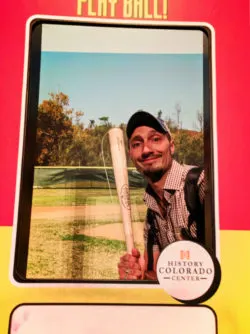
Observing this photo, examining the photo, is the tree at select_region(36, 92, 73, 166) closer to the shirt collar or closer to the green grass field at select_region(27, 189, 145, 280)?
the green grass field at select_region(27, 189, 145, 280)

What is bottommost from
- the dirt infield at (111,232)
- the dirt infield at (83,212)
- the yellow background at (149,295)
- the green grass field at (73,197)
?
the yellow background at (149,295)

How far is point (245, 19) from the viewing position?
23.0 inches

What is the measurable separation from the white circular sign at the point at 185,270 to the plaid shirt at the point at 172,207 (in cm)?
2

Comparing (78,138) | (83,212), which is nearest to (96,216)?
(83,212)

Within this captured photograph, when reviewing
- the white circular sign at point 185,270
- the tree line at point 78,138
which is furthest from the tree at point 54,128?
the white circular sign at point 185,270

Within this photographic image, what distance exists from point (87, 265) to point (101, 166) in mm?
145

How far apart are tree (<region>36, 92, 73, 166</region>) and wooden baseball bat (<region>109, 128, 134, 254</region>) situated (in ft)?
0.22

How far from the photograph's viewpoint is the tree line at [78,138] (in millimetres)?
556

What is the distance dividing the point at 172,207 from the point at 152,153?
9 cm

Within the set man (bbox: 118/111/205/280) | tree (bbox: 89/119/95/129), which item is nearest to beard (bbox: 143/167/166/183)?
man (bbox: 118/111/205/280)

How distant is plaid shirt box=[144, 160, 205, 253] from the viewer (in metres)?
0.54

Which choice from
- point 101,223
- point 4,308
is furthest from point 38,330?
point 101,223

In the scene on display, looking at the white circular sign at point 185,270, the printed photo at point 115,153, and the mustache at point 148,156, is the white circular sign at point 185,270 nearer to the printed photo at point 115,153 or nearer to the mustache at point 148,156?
the printed photo at point 115,153

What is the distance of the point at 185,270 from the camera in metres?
0.51
